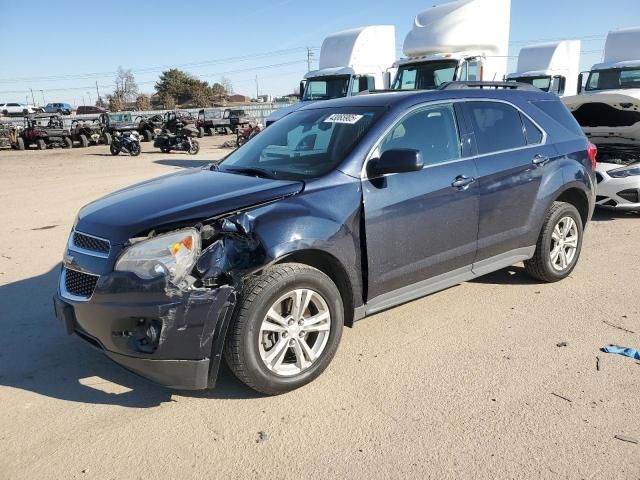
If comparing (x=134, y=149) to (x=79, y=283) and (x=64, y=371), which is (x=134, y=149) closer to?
(x=64, y=371)

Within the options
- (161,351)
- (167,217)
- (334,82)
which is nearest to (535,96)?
(167,217)

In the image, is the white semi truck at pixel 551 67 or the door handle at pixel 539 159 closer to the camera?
the door handle at pixel 539 159

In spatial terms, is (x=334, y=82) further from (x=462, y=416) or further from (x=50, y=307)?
(x=462, y=416)

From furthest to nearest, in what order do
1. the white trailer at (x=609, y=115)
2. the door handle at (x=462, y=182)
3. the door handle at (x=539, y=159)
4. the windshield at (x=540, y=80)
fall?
the windshield at (x=540, y=80), the white trailer at (x=609, y=115), the door handle at (x=539, y=159), the door handle at (x=462, y=182)

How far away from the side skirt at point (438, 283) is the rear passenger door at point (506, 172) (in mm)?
35

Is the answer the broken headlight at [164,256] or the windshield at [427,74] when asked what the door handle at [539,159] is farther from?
the windshield at [427,74]

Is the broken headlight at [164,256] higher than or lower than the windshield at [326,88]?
lower

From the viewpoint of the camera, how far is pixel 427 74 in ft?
43.5

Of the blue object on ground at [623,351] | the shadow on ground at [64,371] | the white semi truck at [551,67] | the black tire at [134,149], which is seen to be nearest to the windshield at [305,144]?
the shadow on ground at [64,371]

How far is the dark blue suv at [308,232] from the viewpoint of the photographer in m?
2.89

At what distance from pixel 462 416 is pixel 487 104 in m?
2.66

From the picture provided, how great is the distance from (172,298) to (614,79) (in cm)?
1373

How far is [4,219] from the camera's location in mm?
8602

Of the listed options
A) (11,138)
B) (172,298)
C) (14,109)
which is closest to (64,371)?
(172,298)
